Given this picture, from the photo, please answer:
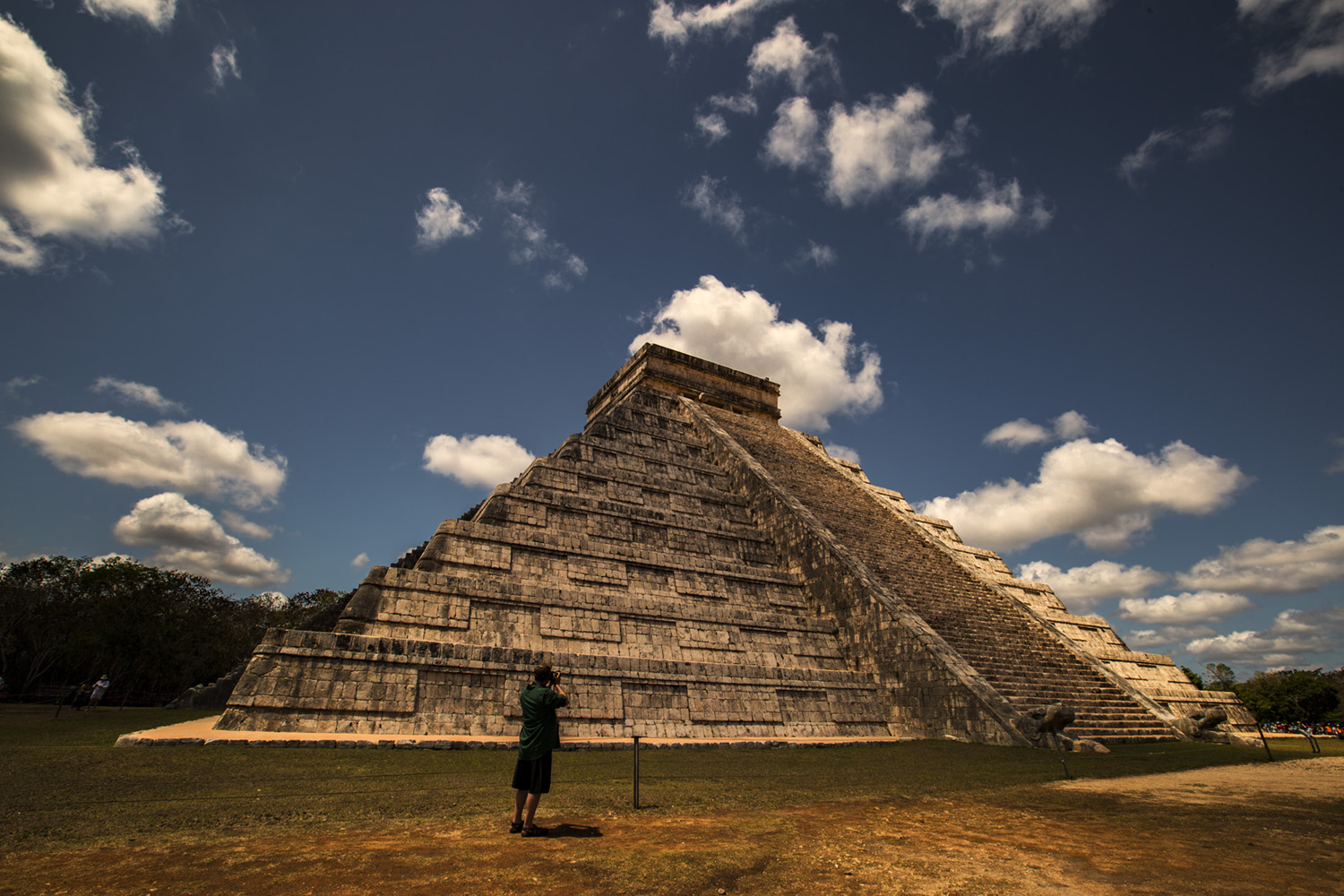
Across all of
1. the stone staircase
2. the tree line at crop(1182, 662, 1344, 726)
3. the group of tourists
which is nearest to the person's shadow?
the stone staircase

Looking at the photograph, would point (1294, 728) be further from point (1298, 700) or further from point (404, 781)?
point (404, 781)

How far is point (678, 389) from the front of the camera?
23.9 metres

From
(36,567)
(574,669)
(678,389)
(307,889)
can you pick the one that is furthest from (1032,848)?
(36,567)

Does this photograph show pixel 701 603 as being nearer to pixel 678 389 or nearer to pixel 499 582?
pixel 499 582

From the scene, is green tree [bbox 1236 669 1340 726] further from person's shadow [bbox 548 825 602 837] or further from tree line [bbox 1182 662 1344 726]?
person's shadow [bbox 548 825 602 837]

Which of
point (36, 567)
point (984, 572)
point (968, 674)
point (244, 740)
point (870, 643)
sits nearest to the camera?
point (244, 740)

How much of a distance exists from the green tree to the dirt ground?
3811cm

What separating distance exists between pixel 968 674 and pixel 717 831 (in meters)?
7.64

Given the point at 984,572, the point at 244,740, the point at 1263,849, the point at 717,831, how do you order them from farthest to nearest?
the point at 984,572, the point at 244,740, the point at 717,831, the point at 1263,849

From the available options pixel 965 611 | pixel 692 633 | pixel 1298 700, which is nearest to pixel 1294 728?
pixel 1298 700

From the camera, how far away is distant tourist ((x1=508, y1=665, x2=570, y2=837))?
4.16 metres

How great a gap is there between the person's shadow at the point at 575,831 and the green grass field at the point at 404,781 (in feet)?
1.60

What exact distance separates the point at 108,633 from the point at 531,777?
99.2 ft

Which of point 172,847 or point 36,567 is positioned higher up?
point 36,567
